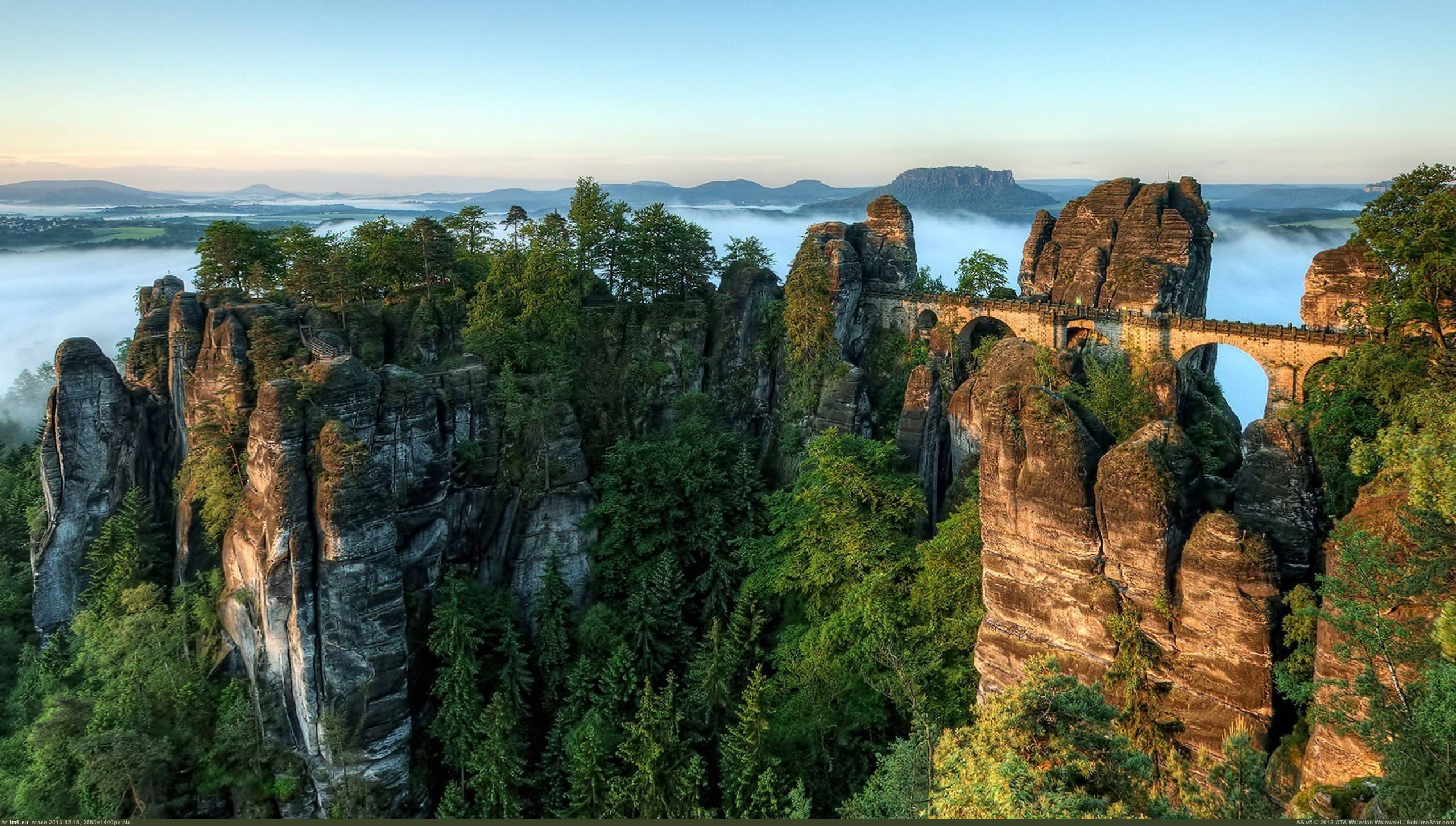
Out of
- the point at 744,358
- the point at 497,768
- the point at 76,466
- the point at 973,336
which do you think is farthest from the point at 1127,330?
the point at 76,466

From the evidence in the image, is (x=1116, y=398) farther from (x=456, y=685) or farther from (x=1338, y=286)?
(x=456, y=685)

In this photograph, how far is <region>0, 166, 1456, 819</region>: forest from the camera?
13672 mm

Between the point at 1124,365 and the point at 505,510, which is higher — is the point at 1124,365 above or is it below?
above

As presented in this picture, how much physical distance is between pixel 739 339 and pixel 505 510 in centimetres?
1493

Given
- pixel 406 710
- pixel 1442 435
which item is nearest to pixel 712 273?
pixel 406 710

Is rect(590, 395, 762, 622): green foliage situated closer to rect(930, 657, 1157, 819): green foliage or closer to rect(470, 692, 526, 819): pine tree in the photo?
rect(470, 692, 526, 819): pine tree

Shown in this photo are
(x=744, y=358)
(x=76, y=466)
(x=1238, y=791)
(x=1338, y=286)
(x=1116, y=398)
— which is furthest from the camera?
(x=744, y=358)

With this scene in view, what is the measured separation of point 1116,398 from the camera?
30.4m

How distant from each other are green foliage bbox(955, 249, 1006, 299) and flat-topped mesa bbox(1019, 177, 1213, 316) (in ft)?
5.03

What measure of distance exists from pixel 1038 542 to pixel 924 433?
13.5 metres

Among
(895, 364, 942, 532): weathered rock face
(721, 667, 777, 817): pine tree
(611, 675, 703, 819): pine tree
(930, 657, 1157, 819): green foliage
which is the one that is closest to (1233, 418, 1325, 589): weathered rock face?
(930, 657, 1157, 819): green foliage

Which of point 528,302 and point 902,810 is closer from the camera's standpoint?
point 902,810

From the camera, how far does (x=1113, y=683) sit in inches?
759

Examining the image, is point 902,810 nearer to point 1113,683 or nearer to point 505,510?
point 1113,683
